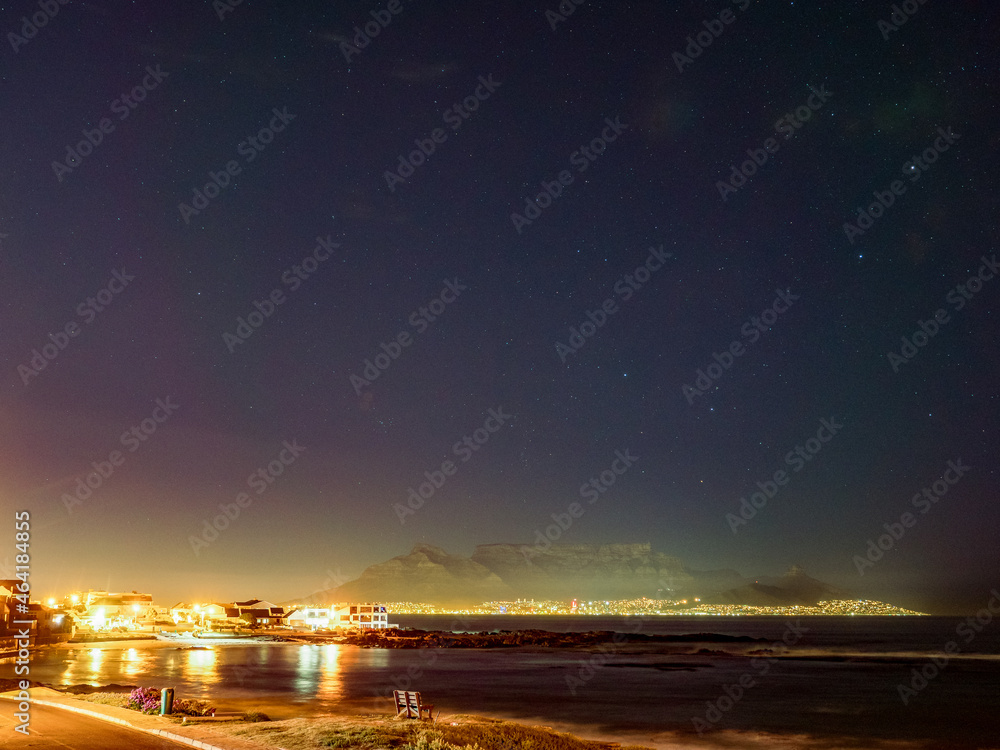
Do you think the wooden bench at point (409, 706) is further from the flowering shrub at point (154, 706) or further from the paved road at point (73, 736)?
the paved road at point (73, 736)

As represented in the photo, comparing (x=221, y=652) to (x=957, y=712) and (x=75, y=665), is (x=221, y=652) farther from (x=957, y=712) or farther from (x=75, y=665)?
(x=957, y=712)

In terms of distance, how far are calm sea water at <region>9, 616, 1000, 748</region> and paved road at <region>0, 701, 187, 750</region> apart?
11.8m

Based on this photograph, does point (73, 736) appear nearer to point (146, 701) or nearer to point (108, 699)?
point (146, 701)

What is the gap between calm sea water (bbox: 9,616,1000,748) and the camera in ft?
125

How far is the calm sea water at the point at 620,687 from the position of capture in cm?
3812

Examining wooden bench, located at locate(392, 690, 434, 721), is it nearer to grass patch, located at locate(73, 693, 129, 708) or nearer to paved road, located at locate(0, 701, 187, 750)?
grass patch, located at locate(73, 693, 129, 708)

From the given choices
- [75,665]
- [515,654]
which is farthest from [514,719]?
[515,654]

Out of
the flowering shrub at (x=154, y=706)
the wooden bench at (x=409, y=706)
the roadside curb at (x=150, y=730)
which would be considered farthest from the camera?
the wooden bench at (x=409, y=706)

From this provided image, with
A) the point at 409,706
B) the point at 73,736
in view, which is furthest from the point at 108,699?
the point at 409,706

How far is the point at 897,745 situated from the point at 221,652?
205 ft

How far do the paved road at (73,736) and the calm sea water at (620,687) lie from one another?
11810mm

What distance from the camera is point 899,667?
82562 mm

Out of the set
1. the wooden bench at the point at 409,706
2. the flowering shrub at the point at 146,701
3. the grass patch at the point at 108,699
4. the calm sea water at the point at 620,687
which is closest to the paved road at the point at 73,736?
the flowering shrub at the point at 146,701

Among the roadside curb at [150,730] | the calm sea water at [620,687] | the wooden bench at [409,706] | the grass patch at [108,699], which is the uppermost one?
the roadside curb at [150,730]
